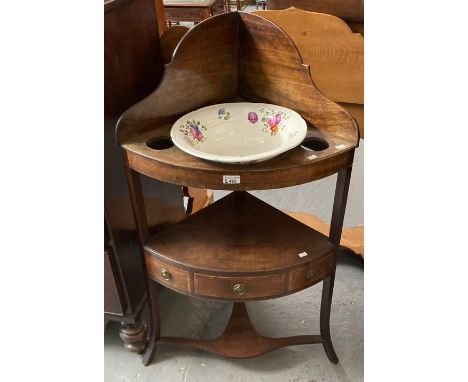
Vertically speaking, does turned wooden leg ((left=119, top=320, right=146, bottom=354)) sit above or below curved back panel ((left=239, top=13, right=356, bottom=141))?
below

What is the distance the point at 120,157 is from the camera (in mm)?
1129

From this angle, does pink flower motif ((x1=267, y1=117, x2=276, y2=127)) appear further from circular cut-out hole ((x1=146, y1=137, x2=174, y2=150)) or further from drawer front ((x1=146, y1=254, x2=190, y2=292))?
drawer front ((x1=146, y1=254, x2=190, y2=292))

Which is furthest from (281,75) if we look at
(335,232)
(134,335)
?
(134,335)

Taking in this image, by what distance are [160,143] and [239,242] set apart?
0.92 ft

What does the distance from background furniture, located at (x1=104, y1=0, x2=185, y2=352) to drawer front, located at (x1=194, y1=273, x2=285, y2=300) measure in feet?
0.79

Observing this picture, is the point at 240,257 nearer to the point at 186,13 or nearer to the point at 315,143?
the point at 315,143

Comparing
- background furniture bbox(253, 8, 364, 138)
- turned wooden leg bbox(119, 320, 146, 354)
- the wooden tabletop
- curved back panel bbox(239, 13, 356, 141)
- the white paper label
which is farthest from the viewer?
the wooden tabletop

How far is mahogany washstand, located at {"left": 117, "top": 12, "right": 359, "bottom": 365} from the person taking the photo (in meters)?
0.90

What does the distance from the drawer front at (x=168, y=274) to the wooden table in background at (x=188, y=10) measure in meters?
2.03

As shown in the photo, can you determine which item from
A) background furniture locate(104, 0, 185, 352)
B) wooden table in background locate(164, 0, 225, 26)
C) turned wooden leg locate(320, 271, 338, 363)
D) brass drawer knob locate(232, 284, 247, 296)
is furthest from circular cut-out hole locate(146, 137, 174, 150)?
wooden table in background locate(164, 0, 225, 26)

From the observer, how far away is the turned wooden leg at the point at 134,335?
1245 millimetres

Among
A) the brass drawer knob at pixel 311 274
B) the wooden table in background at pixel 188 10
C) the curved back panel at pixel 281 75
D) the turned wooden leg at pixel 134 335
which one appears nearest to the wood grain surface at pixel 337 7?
the curved back panel at pixel 281 75

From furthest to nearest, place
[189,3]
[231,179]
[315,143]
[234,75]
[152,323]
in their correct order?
[189,3] → [152,323] → [234,75] → [315,143] → [231,179]

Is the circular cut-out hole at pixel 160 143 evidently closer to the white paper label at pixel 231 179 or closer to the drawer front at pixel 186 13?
the white paper label at pixel 231 179
